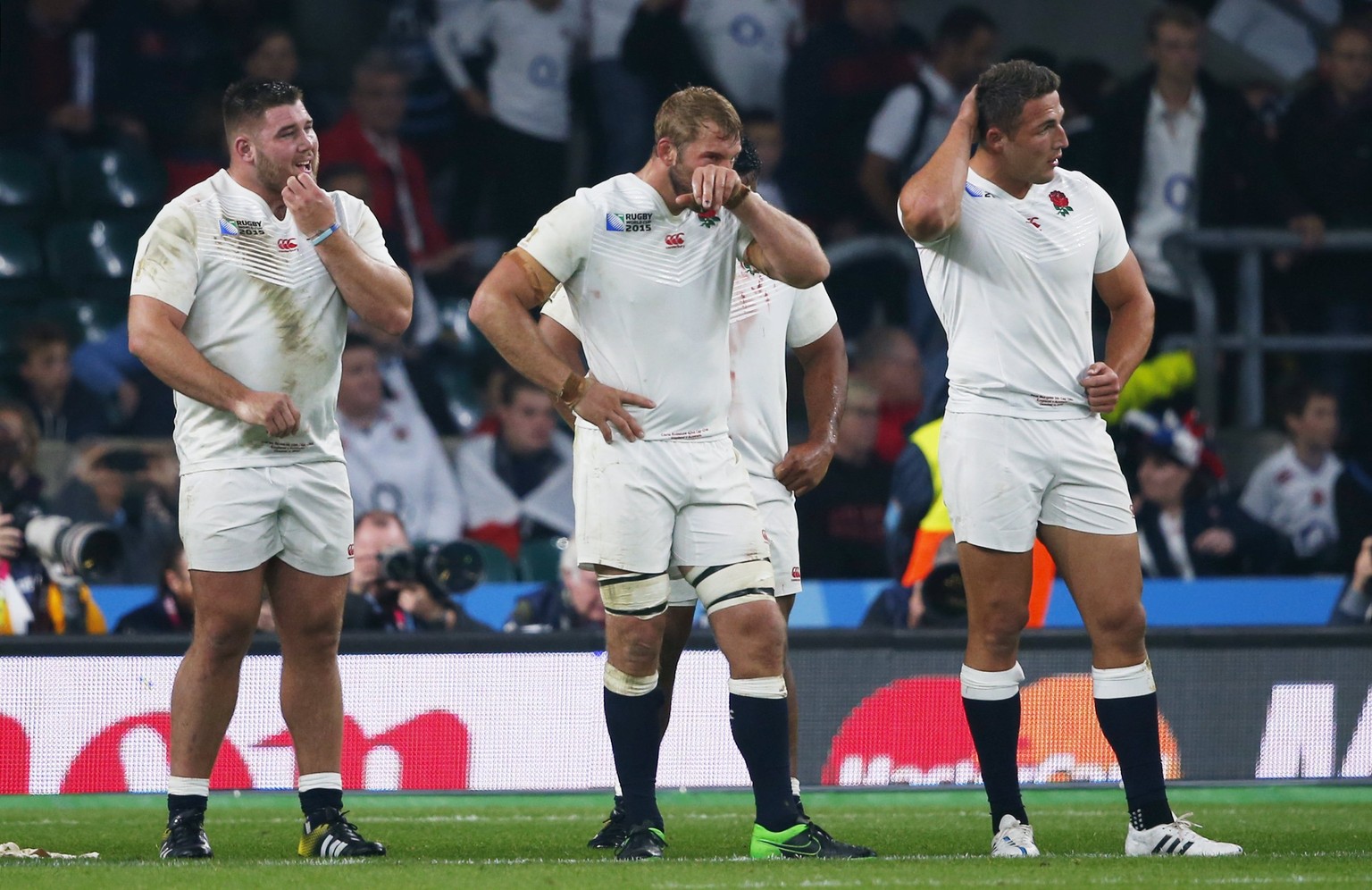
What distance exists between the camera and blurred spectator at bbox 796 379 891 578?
10.7 m

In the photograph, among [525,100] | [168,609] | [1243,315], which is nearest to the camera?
[168,609]

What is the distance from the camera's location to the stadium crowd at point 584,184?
10.8 m

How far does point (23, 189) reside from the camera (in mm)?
12125

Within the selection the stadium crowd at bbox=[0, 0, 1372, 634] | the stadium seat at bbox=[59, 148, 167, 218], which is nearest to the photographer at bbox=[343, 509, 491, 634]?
the stadium crowd at bbox=[0, 0, 1372, 634]

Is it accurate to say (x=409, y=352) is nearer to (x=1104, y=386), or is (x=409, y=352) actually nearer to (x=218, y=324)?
(x=218, y=324)

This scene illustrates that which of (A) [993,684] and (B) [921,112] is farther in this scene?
(B) [921,112]

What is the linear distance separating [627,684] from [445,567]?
3.16 meters

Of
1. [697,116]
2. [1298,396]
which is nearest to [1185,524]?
[1298,396]

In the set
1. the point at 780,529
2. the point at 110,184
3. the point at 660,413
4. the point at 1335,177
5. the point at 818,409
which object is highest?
the point at 110,184

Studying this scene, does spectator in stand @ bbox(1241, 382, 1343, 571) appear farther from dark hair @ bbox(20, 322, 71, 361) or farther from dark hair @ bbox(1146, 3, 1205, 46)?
dark hair @ bbox(20, 322, 71, 361)

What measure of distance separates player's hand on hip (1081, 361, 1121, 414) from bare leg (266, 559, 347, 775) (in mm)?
2258

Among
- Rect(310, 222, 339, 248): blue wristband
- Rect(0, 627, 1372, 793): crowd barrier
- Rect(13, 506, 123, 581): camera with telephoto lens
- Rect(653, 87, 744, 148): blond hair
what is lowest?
Rect(0, 627, 1372, 793): crowd barrier

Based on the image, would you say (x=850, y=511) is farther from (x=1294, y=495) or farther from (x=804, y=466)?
(x=804, y=466)

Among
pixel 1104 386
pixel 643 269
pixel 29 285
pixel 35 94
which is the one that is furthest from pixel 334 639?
pixel 35 94
